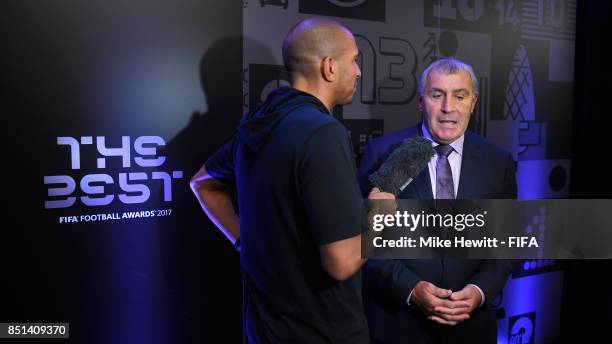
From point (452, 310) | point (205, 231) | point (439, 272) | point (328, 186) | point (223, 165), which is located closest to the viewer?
point (328, 186)

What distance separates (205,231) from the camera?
2.62 meters

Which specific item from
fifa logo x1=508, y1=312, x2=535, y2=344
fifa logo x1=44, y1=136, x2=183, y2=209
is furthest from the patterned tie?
fifa logo x1=508, y1=312, x2=535, y2=344

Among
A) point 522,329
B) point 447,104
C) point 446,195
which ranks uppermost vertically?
point 447,104

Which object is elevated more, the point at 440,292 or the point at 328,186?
the point at 328,186

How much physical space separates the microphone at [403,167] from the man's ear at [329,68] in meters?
0.33

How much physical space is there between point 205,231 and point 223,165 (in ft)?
2.56

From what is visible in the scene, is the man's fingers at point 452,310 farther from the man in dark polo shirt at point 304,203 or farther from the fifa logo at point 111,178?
the fifa logo at point 111,178

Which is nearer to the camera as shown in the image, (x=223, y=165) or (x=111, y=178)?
(x=223, y=165)

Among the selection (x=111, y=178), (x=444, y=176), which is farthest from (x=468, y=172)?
(x=111, y=178)

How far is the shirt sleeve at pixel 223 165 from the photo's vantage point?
1.91 m

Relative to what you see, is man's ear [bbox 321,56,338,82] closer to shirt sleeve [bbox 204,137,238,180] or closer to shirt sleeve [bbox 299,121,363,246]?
shirt sleeve [bbox 299,121,363,246]

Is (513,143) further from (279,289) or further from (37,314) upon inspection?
(37,314)

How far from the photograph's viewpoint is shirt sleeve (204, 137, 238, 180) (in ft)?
6.27

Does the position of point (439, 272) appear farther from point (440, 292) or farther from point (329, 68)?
point (329, 68)
